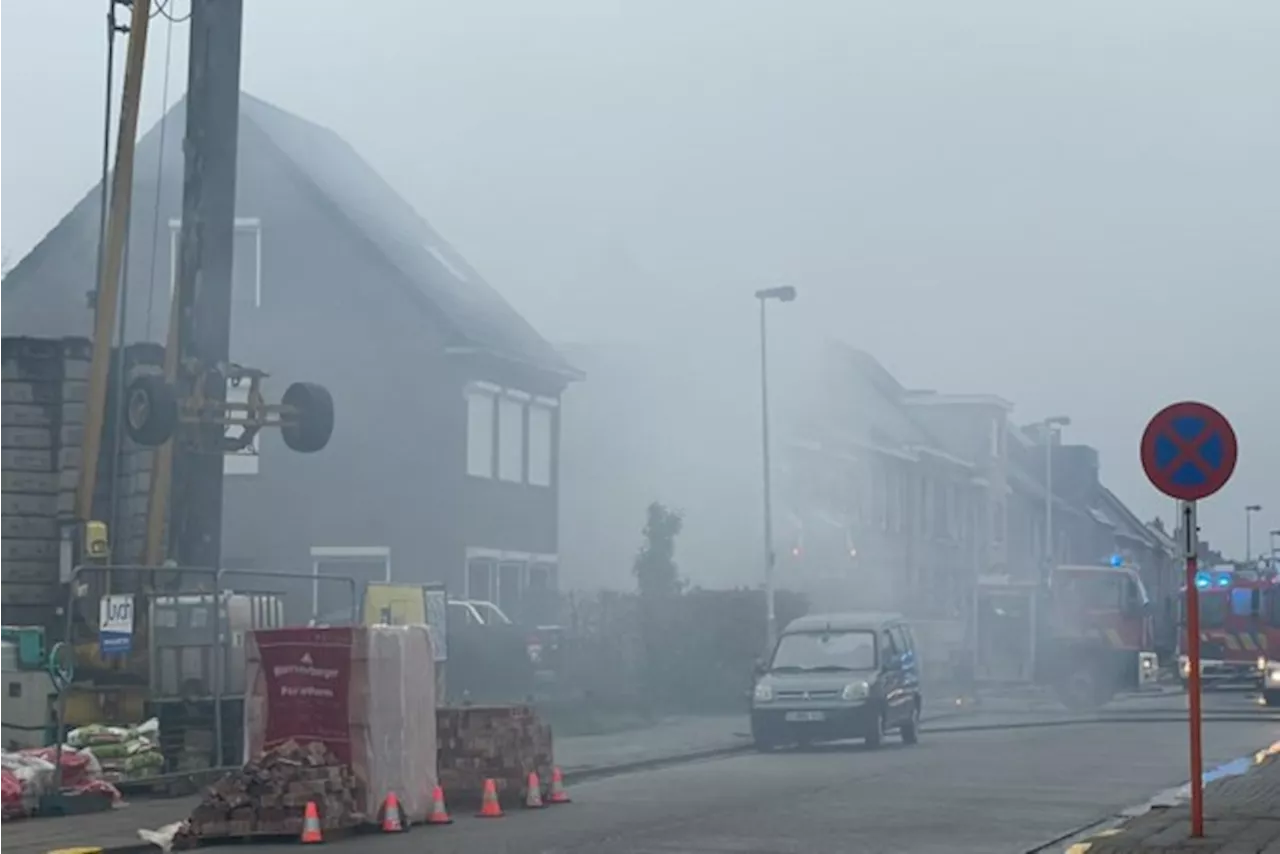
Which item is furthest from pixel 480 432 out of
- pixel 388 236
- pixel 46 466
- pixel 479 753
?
pixel 479 753

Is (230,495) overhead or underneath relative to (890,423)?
underneath

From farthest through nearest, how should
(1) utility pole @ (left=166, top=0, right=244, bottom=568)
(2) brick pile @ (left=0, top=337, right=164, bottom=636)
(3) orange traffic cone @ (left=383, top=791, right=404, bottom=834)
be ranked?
(2) brick pile @ (left=0, top=337, right=164, bottom=636)
(1) utility pole @ (left=166, top=0, right=244, bottom=568)
(3) orange traffic cone @ (left=383, top=791, right=404, bottom=834)

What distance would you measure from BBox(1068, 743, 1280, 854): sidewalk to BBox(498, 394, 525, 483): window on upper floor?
75.5 ft

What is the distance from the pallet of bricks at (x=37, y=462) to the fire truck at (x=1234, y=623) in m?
23.5

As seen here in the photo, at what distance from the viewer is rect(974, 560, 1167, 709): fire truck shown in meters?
39.1

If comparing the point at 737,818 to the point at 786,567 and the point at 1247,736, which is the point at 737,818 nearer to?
the point at 1247,736

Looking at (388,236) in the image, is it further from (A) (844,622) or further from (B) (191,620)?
(B) (191,620)

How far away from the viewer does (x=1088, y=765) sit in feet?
73.4

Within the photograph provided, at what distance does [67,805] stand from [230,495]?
68.6 feet

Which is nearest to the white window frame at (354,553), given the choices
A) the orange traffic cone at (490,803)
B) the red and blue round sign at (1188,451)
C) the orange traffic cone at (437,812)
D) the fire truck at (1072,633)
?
the fire truck at (1072,633)

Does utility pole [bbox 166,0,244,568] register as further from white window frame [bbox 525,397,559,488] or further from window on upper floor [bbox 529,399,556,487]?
window on upper floor [bbox 529,399,556,487]

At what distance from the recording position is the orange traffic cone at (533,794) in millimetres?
17797

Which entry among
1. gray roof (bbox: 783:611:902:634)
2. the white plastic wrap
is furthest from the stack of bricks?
gray roof (bbox: 783:611:902:634)

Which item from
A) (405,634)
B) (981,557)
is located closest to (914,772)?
(405,634)
